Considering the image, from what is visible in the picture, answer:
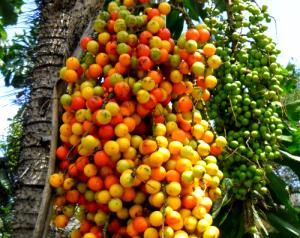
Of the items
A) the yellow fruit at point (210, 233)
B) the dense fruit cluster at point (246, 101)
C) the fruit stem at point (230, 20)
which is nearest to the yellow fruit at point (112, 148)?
the yellow fruit at point (210, 233)

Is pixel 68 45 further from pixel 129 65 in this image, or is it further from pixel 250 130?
pixel 250 130

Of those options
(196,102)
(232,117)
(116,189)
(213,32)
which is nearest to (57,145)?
(116,189)

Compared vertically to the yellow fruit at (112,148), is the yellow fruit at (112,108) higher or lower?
higher

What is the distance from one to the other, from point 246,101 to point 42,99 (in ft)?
3.02

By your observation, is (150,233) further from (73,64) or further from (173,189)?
(73,64)

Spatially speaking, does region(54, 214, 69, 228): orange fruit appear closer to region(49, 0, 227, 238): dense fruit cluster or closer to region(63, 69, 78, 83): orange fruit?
region(49, 0, 227, 238): dense fruit cluster

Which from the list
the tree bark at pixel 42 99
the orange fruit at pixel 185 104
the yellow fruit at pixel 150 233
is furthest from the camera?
the tree bark at pixel 42 99

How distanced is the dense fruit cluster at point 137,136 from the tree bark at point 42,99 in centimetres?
26

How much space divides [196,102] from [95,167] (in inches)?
16.8

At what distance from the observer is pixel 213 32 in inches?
93.5

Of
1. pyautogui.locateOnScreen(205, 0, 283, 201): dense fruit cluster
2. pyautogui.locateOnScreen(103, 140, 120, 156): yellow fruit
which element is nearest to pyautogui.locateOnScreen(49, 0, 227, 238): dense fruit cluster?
pyautogui.locateOnScreen(103, 140, 120, 156): yellow fruit

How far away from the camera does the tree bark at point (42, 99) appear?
181 cm

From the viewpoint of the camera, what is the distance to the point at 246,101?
222 centimetres

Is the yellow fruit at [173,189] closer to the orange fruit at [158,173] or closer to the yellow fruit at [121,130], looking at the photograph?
the orange fruit at [158,173]
